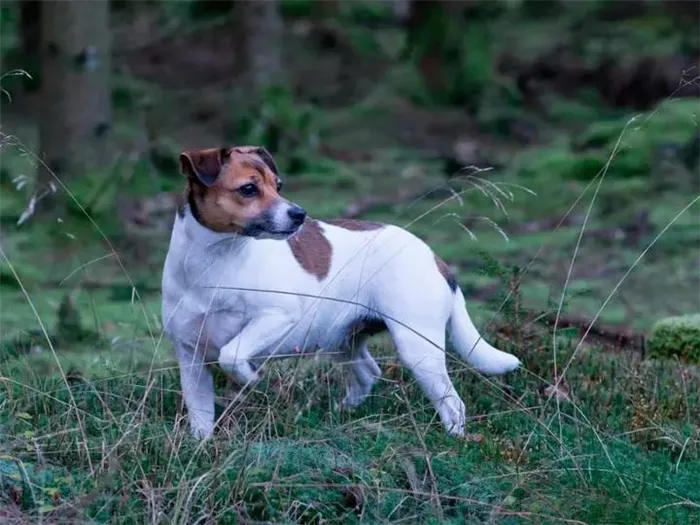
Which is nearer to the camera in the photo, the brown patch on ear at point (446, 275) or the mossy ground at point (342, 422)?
the mossy ground at point (342, 422)

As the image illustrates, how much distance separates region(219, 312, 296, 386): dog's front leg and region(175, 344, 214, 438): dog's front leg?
23 cm

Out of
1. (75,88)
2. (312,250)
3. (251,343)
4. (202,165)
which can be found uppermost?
(202,165)

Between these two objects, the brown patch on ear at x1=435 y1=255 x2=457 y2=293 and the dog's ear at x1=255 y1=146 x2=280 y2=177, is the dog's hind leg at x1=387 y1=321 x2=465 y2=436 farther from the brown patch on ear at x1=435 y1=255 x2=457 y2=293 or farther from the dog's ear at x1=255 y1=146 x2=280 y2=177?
the dog's ear at x1=255 y1=146 x2=280 y2=177

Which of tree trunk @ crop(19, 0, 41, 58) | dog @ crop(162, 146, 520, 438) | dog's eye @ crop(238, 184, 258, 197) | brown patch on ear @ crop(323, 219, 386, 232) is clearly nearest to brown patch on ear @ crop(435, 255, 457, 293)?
dog @ crop(162, 146, 520, 438)

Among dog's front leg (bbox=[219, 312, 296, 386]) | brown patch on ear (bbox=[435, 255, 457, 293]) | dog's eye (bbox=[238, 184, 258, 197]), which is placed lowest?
dog's front leg (bbox=[219, 312, 296, 386])

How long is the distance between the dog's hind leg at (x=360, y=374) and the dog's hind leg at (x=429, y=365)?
0.91 feet

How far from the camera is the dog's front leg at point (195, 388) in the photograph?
7.16 metres

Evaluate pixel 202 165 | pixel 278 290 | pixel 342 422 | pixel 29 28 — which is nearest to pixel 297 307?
pixel 278 290

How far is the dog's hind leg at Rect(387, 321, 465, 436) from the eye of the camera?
23.7 ft

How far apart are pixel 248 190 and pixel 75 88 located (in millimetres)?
7103

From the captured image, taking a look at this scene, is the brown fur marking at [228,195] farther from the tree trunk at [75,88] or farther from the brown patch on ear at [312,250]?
the tree trunk at [75,88]

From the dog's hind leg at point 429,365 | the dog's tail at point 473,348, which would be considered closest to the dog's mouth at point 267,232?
the dog's hind leg at point 429,365

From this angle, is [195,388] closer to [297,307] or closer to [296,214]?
[297,307]

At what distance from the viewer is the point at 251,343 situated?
7.03m
